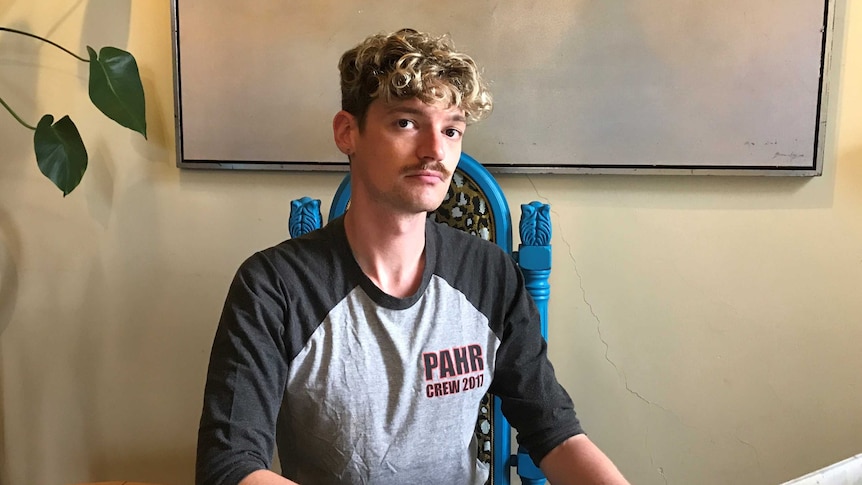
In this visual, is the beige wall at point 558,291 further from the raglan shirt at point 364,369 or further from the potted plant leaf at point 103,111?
the raglan shirt at point 364,369

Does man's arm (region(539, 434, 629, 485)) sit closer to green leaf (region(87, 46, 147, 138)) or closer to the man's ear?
the man's ear

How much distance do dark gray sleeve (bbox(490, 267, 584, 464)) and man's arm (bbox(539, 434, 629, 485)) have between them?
1 centimetres

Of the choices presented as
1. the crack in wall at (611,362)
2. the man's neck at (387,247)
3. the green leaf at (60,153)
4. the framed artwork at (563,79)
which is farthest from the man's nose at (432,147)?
the green leaf at (60,153)

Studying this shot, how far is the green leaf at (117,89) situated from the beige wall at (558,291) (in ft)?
0.48

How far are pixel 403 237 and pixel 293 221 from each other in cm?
34

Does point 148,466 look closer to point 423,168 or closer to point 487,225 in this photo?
point 487,225

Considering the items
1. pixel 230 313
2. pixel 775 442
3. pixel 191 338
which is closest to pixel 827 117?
pixel 775 442

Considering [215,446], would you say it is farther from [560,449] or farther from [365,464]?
[560,449]

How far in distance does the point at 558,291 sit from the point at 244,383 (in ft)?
2.69

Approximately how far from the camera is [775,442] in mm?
1454

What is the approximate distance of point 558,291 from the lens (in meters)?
1.49

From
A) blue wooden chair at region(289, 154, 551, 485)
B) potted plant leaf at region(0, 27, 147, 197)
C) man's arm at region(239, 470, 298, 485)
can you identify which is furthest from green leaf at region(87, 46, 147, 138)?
man's arm at region(239, 470, 298, 485)

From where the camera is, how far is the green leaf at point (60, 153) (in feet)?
4.55

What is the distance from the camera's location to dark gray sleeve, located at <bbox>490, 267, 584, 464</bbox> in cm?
106
